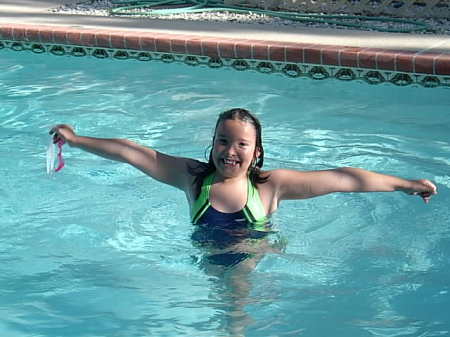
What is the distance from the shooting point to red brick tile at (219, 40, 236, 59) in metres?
8.23

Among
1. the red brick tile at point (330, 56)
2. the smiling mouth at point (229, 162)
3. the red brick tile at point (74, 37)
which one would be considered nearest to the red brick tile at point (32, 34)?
the red brick tile at point (74, 37)

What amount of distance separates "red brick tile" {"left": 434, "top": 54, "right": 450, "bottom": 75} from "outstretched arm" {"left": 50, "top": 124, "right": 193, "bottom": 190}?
10.7 feet

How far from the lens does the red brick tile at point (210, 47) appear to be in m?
8.31

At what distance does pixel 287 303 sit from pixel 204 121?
296cm

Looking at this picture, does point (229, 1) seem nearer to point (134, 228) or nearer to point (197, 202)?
point (134, 228)

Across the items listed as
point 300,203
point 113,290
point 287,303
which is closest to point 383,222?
point 300,203

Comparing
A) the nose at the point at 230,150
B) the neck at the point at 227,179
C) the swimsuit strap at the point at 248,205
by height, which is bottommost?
the swimsuit strap at the point at 248,205

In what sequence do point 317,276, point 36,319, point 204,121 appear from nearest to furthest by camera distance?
point 36,319
point 317,276
point 204,121

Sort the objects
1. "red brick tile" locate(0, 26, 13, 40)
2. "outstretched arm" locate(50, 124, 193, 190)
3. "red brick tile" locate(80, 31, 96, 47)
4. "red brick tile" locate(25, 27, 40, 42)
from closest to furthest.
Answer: "outstretched arm" locate(50, 124, 193, 190) → "red brick tile" locate(80, 31, 96, 47) → "red brick tile" locate(25, 27, 40, 42) → "red brick tile" locate(0, 26, 13, 40)

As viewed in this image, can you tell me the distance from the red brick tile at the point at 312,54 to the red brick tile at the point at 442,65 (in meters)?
0.93

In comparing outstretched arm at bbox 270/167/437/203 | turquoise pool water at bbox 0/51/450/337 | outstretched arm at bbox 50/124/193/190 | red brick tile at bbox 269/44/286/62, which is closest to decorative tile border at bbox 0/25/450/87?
red brick tile at bbox 269/44/286/62

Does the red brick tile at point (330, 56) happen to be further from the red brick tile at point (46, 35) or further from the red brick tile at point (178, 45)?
the red brick tile at point (46, 35)

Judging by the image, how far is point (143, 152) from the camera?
4535mm

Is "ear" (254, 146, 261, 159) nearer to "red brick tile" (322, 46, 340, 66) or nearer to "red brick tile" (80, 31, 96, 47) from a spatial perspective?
"red brick tile" (322, 46, 340, 66)
